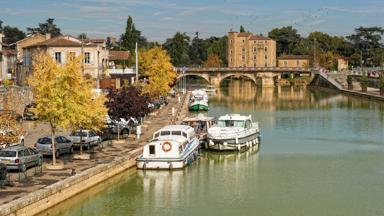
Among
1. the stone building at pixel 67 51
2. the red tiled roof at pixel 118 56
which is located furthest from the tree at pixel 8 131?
the red tiled roof at pixel 118 56

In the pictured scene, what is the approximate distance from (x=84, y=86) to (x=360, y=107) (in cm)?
6569

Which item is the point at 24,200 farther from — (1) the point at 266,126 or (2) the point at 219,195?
(1) the point at 266,126

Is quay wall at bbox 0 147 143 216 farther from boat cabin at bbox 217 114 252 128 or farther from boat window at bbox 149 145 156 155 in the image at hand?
boat cabin at bbox 217 114 252 128

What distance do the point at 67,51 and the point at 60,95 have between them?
1822 inches

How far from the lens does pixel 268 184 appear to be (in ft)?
121

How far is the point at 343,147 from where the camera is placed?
51.4 metres

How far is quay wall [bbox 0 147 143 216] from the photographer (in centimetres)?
2561

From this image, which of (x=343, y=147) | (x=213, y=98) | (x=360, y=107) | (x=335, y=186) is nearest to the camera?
(x=335, y=186)

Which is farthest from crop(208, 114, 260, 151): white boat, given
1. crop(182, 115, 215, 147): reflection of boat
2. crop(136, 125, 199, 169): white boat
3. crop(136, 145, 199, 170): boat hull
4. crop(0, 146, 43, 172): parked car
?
crop(0, 146, 43, 172): parked car

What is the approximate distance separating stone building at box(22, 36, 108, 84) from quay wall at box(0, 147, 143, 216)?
4220 centimetres

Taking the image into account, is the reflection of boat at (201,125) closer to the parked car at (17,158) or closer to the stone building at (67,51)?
the parked car at (17,158)

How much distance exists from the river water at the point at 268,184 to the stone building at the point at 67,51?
32112 millimetres

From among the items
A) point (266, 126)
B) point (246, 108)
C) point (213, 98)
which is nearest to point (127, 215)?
point (266, 126)

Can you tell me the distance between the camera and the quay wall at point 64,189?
84.0ft
